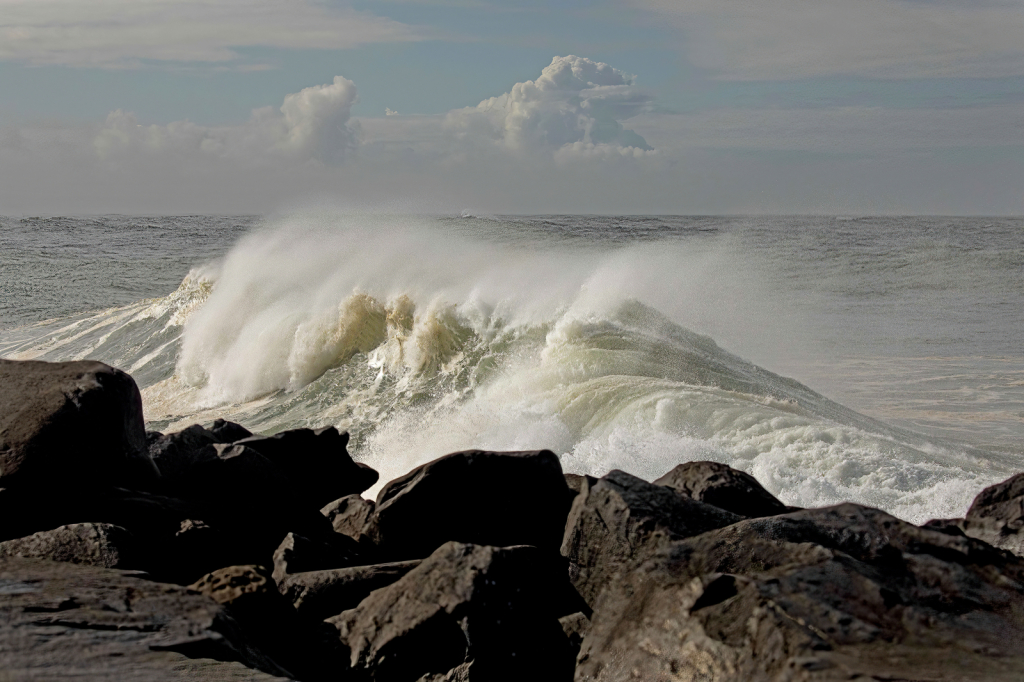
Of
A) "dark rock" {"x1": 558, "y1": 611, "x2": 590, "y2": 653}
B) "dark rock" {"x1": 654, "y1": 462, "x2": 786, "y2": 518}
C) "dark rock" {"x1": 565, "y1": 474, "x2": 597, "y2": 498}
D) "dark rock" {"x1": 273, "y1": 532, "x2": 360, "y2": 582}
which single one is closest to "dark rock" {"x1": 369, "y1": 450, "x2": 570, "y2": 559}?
"dark rock" {"x1": 565, "y1": 474, "x2": 597, "y2": 498}

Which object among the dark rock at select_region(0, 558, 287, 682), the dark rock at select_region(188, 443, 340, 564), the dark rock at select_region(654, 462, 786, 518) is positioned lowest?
the dark rock at select_region(188, 443, 340, 564)

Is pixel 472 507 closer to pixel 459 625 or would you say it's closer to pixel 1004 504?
pixel 459 625

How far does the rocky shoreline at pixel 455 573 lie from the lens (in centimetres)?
269

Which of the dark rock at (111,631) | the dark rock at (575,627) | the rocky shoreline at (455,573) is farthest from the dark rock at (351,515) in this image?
the dark rock at (111,631)

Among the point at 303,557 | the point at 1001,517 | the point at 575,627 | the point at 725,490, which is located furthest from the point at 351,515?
the point at 1001,517

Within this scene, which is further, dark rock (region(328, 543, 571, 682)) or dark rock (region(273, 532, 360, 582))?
dark rock (region(273, 532, 360, 582))

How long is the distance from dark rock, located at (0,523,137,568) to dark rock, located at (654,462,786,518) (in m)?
2.63

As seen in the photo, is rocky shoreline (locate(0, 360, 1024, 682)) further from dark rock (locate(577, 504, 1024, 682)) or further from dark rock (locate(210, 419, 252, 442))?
dark rock (locate(210, 419, 252, 442))

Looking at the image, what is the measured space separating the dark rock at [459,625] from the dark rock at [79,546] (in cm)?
96

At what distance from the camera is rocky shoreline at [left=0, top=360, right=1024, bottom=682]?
2688 millimetres

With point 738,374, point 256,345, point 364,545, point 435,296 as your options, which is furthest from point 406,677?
point 256,345

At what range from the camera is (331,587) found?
12.3ft

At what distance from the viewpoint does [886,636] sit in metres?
2.64

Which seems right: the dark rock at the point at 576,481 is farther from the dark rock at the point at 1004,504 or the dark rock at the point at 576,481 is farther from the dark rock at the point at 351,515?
the dark rock at the point at 1004,504
